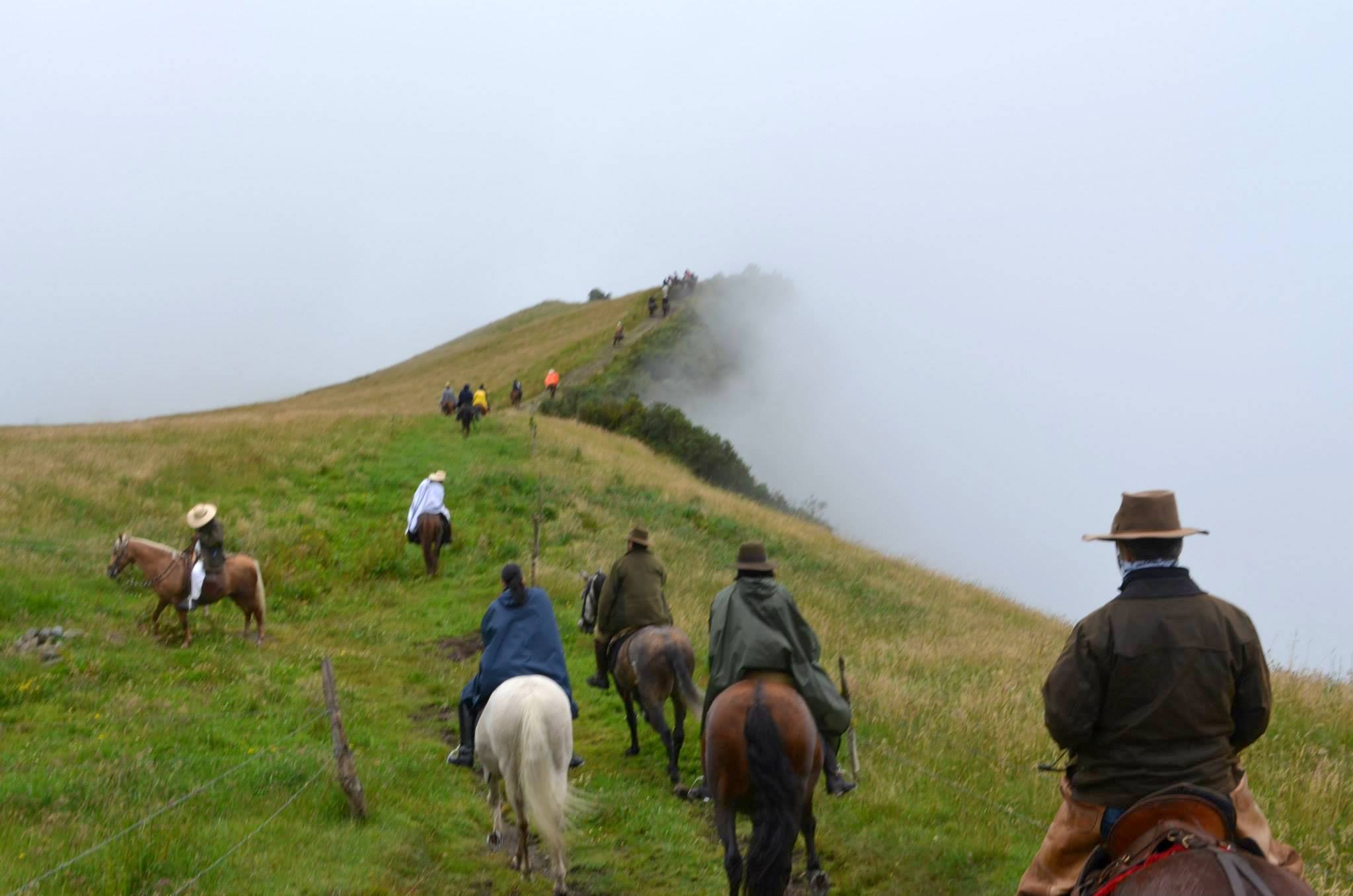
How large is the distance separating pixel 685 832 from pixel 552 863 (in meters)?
1.58

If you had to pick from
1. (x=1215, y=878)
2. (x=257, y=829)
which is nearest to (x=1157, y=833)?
(x=1215, y=878)

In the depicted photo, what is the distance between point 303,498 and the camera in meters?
22.1

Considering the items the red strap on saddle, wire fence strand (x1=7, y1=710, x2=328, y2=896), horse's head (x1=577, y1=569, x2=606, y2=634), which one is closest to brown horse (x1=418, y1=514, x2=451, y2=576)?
horse's head (x1=577, y1=569, x2=606, y2=634)

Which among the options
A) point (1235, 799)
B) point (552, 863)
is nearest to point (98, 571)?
point (552, 863)

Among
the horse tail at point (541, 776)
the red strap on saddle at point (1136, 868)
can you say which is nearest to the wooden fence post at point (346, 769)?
the horse tail at point (541, 776)

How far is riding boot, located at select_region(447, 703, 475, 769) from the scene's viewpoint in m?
8.55

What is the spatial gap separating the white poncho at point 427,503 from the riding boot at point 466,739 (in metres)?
9.62

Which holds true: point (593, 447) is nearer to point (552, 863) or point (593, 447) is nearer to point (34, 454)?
point (34, 454)

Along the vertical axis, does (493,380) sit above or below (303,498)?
above

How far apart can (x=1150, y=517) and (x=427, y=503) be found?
15243 mm

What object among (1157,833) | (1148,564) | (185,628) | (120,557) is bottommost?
(185,628)

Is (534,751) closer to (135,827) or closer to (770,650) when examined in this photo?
(770,650)

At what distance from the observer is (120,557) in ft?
43.6

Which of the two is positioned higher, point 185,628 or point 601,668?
point 185,628
